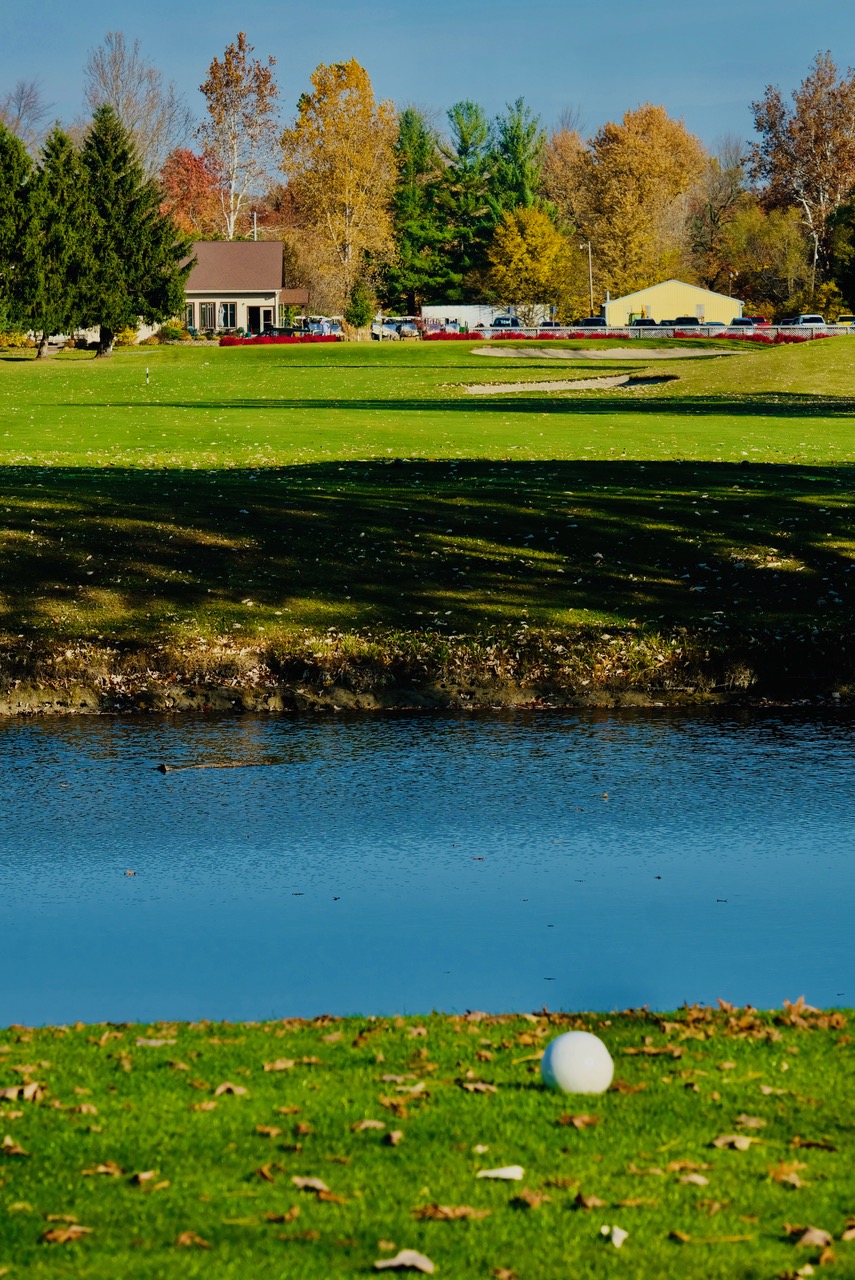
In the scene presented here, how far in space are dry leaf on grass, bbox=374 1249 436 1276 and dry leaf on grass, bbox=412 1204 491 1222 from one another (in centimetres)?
27

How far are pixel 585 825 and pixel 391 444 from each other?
22.4 metres

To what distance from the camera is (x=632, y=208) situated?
117438mm

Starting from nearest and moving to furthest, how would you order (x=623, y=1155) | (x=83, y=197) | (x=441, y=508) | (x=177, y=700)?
(x=623, y=1155) → (x=177, y=700) → (x=441, y=508) → (x=83, y=197)

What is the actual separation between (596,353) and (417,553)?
67.5 meters

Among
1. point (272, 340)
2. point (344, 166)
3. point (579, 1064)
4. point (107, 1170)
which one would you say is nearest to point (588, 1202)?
point (579, 1064)

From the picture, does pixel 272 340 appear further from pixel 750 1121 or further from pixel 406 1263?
pixel 406 1263

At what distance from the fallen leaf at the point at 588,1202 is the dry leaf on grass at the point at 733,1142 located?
0.63m

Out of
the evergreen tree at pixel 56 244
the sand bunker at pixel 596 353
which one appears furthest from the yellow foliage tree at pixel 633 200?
the evergreen tree at pixel 56 244

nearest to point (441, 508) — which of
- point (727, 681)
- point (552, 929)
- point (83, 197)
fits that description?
point (727, 681)

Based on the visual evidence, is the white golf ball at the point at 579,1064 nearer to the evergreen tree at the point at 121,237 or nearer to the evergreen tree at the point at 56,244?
the evergreen tree at the point at 56,244

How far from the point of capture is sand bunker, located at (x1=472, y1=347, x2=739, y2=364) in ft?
271

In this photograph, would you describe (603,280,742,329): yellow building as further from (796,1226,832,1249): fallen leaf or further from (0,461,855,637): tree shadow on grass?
(796,1226,832,1249): fallen leaf

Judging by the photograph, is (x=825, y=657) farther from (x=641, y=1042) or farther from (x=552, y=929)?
(x=641, y=1042)

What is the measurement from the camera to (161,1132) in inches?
218
